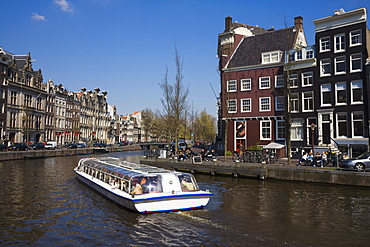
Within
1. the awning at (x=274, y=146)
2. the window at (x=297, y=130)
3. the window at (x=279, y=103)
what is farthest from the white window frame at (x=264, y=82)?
the awning at (x=274, y=146)

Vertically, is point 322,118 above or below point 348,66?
below

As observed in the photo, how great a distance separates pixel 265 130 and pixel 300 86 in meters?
7.51

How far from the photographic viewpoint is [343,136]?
37.1 meters

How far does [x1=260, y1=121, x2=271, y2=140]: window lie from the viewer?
45094mm

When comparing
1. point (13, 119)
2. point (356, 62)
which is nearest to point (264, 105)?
point (356, 62)

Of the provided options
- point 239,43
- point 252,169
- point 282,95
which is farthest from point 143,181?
point 239,43

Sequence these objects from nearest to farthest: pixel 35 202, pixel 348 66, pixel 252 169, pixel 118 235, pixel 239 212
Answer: pixel 118 235 → pixel 239 212 → pixel 35 202 → pixel 252 169 → pixel 348 66

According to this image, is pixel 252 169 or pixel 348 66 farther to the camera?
pixel 348 66

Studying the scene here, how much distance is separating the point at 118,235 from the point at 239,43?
145 ft

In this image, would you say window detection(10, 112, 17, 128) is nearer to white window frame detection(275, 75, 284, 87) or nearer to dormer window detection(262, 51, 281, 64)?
dormer window detection(262, 51, 281, 64)

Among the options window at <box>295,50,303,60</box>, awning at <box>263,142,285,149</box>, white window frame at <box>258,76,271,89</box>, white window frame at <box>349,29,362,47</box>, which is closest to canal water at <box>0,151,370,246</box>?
awning at <box>263,142,285,149</box>

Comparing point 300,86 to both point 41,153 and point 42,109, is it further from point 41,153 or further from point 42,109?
point 42,109

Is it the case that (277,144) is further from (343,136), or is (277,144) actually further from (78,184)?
(78,184)

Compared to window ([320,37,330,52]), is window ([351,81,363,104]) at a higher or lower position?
lower
